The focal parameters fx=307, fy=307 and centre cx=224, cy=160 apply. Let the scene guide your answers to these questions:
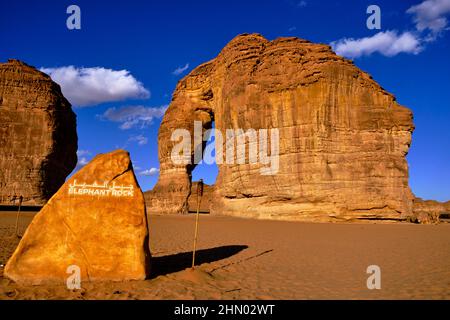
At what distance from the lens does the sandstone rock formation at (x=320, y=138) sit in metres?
25.6

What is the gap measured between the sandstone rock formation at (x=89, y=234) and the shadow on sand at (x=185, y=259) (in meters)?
1.04

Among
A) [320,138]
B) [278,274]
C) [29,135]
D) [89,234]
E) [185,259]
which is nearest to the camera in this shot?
[89,234]

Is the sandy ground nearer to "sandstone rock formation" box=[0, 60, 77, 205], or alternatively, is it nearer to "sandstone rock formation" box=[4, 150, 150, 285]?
"sandstone rock formation" box=[4, 150, 150, 285]

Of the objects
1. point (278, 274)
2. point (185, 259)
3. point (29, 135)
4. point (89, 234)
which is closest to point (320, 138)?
point (185, 259)

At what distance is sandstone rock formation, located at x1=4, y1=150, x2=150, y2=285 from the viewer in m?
6.35

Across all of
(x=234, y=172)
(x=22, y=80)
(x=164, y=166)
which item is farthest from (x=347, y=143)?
(x=22, y=80)

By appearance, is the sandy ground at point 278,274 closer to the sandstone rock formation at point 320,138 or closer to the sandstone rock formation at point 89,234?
the sandstone rock formation at point 89,234

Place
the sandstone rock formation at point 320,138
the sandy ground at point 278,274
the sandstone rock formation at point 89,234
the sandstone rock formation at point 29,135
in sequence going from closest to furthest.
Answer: the sandy ground at point 278,274
the sandstone rock formation at point 89,234
the sandstone rock formation at point 320,138
the sandstone rock formation at point 29,135

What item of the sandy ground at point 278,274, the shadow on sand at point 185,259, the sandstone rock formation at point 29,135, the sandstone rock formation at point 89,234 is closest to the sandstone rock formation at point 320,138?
the sandy ground at point 278,274

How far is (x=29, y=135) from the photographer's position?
43.8 m

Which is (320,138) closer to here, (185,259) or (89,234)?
(185,259)

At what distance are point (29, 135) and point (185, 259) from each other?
43.8 meters

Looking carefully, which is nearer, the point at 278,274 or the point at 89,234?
the point at 89,234
